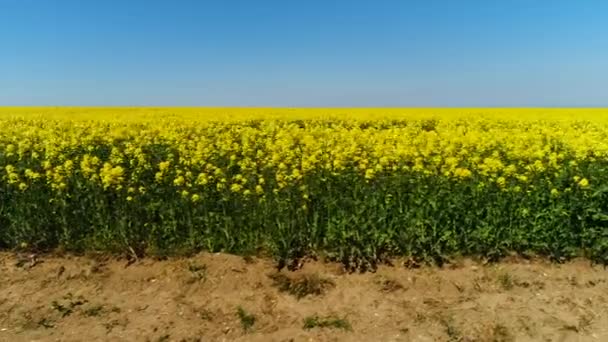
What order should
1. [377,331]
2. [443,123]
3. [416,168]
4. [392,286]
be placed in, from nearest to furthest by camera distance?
[377,331] → [392,286] → [416,168] → [443,123]

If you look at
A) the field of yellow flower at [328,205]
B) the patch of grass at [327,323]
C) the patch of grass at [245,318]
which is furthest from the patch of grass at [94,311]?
the patch of grass at [327,323]

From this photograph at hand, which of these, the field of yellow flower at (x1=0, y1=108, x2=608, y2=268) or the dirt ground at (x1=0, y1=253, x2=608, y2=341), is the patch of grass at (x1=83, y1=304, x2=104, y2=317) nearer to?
the dirt ground at (x1=0, y1=253, x2=608, y2=341)

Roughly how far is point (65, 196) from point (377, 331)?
433cm

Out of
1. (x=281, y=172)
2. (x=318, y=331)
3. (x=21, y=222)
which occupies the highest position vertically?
(x=281, y=172)

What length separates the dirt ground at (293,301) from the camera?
4953 millimetres

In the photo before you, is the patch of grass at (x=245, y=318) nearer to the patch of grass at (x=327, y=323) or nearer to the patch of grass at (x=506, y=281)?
the patch of grass at (x=327, y=323)

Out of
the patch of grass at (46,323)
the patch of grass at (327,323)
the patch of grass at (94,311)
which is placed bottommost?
the patch of grass at (46,323)

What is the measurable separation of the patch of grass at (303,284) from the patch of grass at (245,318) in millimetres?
526

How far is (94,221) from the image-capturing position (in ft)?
22.6

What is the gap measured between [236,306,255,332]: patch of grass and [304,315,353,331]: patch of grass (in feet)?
1.64

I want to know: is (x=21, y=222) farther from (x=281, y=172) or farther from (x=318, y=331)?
(x=318, y=331)

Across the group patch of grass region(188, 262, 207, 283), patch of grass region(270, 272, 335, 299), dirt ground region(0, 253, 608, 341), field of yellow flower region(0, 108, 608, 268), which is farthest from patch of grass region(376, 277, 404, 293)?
patch of grass region(188, 262, 207, 283)

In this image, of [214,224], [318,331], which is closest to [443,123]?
[214,224]

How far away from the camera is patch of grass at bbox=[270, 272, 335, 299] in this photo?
5.65 m
